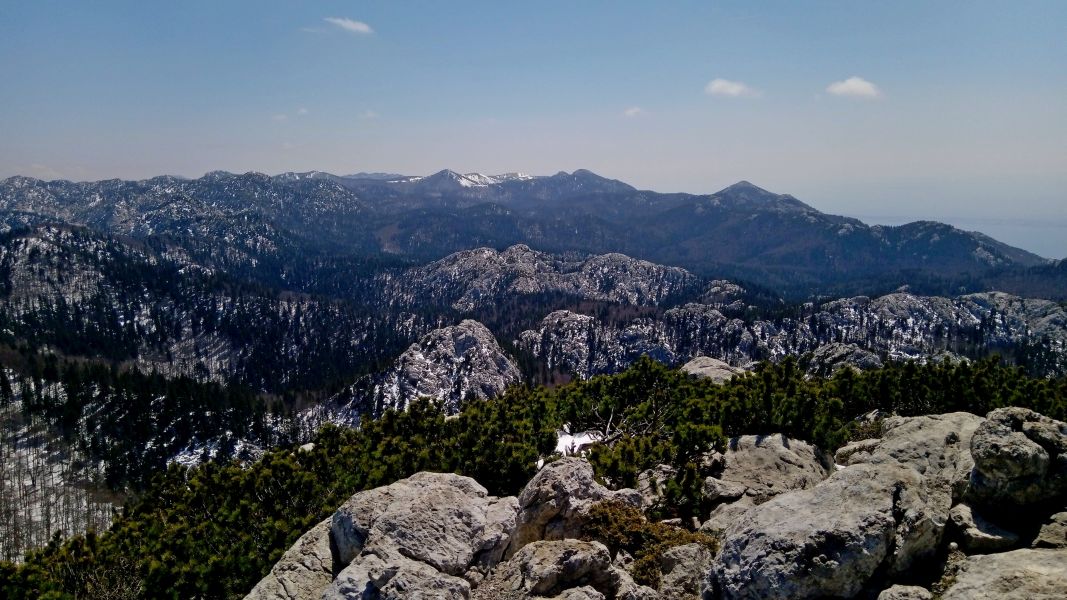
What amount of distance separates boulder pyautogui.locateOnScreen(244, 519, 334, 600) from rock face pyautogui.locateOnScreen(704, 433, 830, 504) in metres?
17.1

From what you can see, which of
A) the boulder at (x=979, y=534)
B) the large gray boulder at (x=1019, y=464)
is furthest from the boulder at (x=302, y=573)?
the large gray boulder at (x=1019, y=464)

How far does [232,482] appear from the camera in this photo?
40.1 meters

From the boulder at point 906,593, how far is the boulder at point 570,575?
6898 mm

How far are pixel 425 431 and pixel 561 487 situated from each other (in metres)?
23.5

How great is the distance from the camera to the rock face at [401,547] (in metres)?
18.6

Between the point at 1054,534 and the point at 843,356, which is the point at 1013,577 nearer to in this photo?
the point at 1054,534

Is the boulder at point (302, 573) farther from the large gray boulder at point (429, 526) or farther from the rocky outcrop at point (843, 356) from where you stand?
the rocky outcrop at point (843, 356)

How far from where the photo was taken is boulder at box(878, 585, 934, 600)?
13898 millimetres

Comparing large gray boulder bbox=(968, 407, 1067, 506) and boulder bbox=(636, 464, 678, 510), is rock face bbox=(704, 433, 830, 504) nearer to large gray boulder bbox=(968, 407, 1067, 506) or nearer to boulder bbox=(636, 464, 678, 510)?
boulder bbox=(636, 464, 678, 510)

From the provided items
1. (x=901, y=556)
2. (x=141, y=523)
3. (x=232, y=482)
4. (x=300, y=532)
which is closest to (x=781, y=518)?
(x=901, y=556)

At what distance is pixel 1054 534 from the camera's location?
14797 mm

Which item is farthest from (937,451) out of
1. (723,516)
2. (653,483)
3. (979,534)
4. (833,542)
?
(653,483)

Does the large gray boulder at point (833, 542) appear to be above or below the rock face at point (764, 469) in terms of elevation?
above

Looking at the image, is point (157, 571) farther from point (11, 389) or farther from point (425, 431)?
point (11, 389)
